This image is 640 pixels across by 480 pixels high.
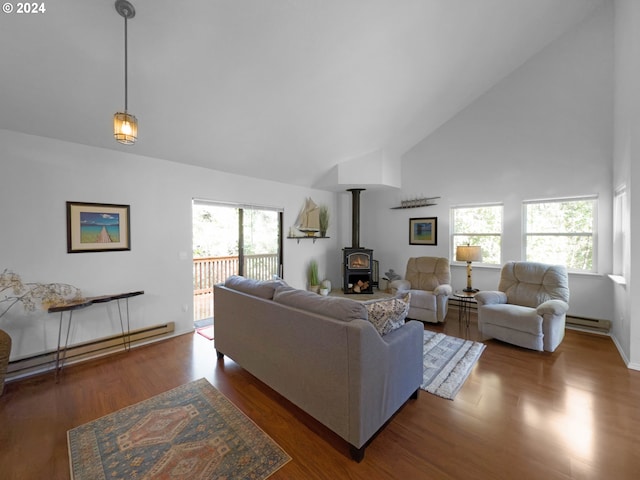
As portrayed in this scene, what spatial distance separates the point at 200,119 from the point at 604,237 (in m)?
5.65

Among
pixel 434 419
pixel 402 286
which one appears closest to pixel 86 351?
pixel 434 419

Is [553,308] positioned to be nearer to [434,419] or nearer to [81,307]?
[434,419]

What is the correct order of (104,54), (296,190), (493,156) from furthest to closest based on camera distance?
(296,190), (493,156), (104,54)

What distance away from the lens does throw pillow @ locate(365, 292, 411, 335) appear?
1947 millimetres

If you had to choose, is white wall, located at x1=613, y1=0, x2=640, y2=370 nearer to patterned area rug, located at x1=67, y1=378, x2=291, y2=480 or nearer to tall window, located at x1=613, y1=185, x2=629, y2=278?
tall window, located at x1=613, y1=185, x2=629, y2=278

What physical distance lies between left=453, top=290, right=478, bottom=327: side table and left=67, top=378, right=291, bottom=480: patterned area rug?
3371 mm

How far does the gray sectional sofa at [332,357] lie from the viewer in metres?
1.67

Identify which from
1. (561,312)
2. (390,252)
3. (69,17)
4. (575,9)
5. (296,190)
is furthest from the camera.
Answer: (390,252)

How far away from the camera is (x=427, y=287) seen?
468 centimetres

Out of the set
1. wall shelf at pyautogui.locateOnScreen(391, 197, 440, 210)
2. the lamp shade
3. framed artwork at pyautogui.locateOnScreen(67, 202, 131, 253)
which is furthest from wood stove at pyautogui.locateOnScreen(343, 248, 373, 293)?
framed artwork at pyautogui.locateOnScreen(67, 202, 131, 253)

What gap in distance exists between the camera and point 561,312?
313cm

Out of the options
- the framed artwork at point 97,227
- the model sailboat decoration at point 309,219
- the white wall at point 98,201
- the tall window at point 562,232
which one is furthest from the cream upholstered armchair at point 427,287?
the framed artwork at point 97,227

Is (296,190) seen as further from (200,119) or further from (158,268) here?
(158,268)

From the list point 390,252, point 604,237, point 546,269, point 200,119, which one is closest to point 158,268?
point 200,119
